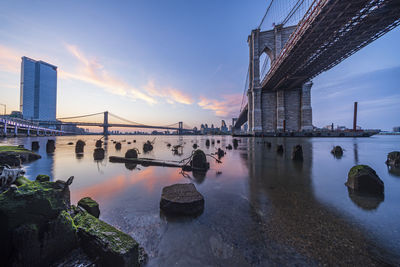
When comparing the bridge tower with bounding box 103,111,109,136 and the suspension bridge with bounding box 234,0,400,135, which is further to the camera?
the bridge tower with bounding box 103,111,109,136

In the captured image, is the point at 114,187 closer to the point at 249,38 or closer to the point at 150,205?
the point at 150,205

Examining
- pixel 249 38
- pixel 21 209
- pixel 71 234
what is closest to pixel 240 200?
pixel 71 234

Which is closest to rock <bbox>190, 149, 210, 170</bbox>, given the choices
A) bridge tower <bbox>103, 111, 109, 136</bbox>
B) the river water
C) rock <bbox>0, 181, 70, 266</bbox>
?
the river water

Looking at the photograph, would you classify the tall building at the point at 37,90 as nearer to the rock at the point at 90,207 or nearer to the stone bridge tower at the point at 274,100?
the stone bridge tower at the point at 274,100

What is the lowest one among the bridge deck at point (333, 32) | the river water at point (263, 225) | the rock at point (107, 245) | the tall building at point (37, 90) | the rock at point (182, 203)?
the river water at point (263, 225)

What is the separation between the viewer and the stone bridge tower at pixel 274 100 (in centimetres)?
4766

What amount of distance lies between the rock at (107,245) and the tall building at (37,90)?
201267 mm

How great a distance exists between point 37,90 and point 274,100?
700 feet

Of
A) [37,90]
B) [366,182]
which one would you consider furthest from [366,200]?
[37,90]

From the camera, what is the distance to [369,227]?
288 cm

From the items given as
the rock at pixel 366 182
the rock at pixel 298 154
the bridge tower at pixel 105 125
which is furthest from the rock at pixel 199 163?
the bridge tower at pixel 105 125

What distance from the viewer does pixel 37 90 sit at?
144 meters

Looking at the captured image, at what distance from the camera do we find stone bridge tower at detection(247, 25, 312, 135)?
47.7 metres

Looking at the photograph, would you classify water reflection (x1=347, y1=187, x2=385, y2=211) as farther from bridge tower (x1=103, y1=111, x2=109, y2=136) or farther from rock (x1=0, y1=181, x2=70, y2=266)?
bridge tower (x1=103, y1=111, x2=109, y2=136)
